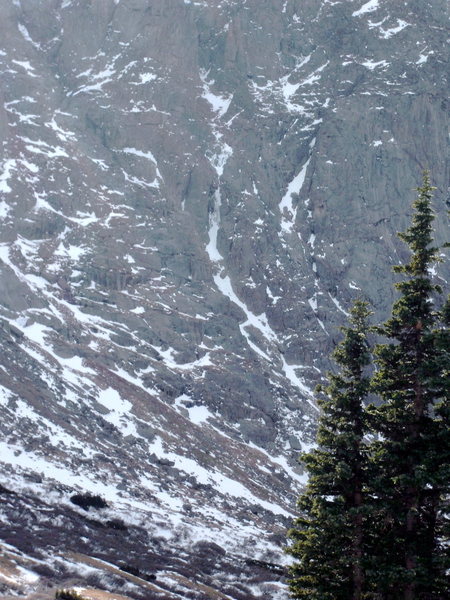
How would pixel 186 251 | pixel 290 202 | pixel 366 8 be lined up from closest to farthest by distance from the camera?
1. pixel 186 251
2. pixel 290 202
3. pixel 366 8

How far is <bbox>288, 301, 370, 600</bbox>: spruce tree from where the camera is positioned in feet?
58.4

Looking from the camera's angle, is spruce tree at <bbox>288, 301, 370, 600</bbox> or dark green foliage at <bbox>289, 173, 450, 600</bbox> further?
spruce tree at <bbox>288, 301, 370, 600</bbox>

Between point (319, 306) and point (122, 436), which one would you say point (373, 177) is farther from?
point (122, 436)

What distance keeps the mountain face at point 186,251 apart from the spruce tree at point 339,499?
9.97 metres

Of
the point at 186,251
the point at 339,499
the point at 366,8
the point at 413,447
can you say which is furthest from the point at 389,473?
the point at 366,8

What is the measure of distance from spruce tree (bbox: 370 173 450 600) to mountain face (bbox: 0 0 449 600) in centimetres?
1193

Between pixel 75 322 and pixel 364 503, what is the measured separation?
2939 inches

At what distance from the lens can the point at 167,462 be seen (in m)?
67.2

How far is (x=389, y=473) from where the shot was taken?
18016mm

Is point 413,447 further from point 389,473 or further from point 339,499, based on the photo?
point 339,499

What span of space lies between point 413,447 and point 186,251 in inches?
3869

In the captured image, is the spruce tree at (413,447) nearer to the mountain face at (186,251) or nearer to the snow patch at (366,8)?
the mountain face at (186,251)

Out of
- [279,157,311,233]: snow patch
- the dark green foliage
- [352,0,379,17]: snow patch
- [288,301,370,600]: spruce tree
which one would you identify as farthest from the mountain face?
the dark green foliage

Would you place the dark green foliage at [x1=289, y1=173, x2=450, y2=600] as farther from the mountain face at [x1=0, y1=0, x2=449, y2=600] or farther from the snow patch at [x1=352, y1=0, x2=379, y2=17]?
the snow patch at [x1=352, y1=0, x2=379, y2=17]
